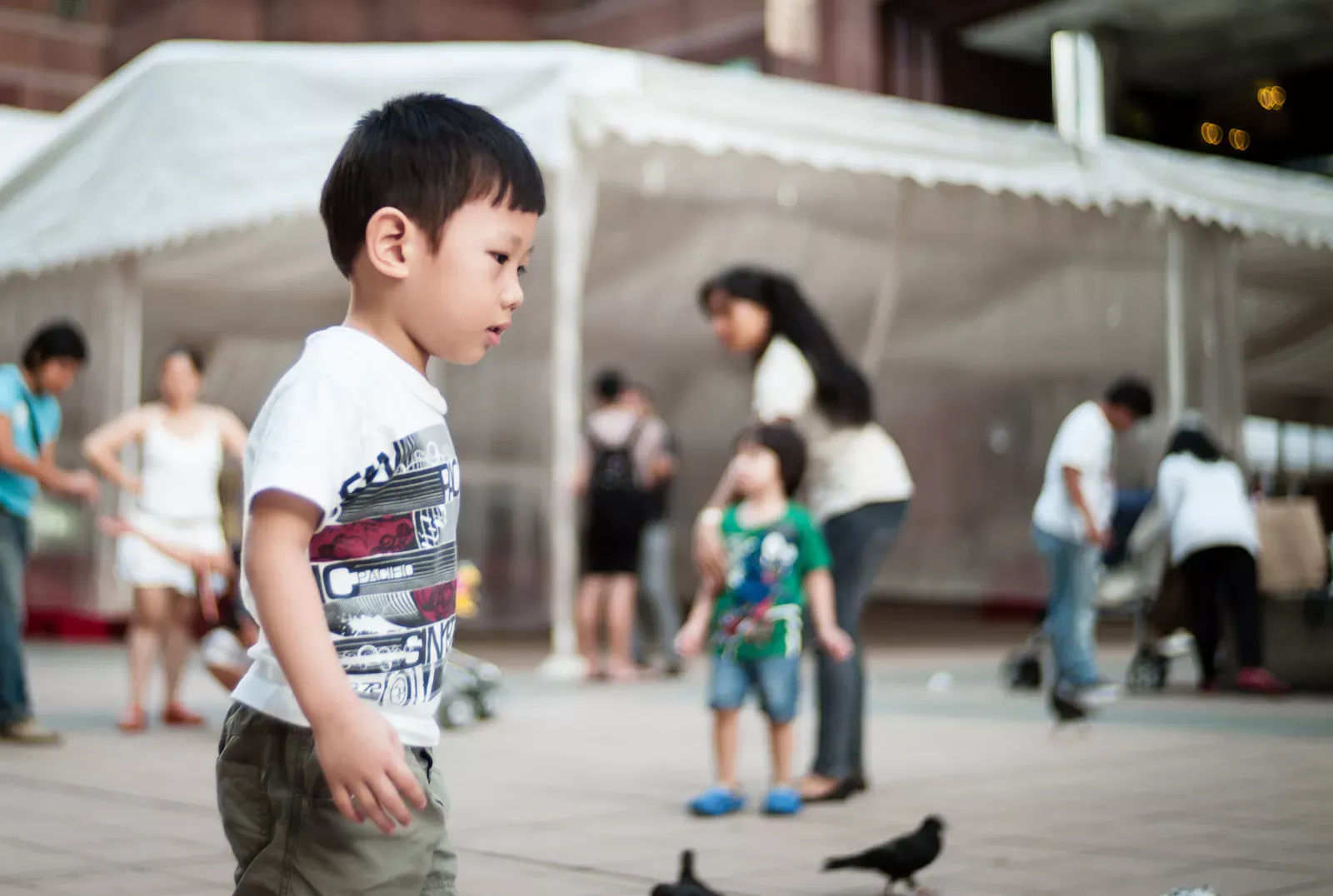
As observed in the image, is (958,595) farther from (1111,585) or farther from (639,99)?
(639,99)

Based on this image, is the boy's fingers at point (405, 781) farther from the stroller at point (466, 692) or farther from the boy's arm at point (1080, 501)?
the boy's arm at point (1080, 501)

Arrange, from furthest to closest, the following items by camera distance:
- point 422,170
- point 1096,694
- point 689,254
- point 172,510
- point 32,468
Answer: point 689,254 → point 1096,694 → point 172,510 → point 32,468 → point 422,170

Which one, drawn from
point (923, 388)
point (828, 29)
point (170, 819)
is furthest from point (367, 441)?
point (828, 29)

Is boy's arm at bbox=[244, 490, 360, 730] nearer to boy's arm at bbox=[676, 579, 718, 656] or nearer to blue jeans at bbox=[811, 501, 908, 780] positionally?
boy's arm at bbox=[676, 579, 718, 656]

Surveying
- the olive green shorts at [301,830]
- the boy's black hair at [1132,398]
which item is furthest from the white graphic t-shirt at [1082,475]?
the olive green shorts at [301,830]

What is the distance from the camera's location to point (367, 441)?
194 cm

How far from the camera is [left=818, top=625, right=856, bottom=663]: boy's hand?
533 centimetres

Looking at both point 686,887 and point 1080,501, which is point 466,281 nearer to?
point 686,887

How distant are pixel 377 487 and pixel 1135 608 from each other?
30.0 ft

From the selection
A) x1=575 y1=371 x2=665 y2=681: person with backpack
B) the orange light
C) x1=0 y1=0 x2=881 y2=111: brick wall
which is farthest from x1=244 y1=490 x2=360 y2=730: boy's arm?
the orange light

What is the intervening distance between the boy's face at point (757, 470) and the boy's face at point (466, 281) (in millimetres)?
3505

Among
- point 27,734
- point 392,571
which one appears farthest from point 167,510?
point 392,571

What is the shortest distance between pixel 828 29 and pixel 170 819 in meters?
19.1

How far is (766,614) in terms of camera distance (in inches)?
208
